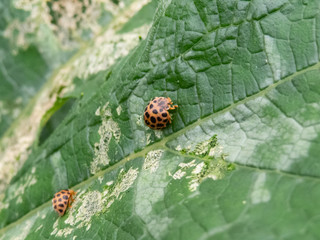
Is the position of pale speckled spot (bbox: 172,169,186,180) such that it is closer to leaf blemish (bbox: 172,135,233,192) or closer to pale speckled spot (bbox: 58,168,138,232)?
leaf blemish (bbox: 172,135,233,192)

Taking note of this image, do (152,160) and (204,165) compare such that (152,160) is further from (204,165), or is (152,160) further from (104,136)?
(104,136)

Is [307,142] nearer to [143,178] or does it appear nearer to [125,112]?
[143,178]

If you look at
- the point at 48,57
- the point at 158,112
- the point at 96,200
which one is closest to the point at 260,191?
the point at 158,112

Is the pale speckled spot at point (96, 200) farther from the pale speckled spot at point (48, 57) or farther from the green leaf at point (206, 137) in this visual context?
the pale speckled spot at point (48, 57)

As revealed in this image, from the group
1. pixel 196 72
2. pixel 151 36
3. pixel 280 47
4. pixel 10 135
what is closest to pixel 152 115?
pixel 196 72

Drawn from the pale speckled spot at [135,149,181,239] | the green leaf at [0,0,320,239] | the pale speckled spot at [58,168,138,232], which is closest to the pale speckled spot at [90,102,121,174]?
the green leaf at [0,0,320,239]

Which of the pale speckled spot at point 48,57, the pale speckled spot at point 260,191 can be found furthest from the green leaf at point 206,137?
the pale speckled spot at point 48,57
